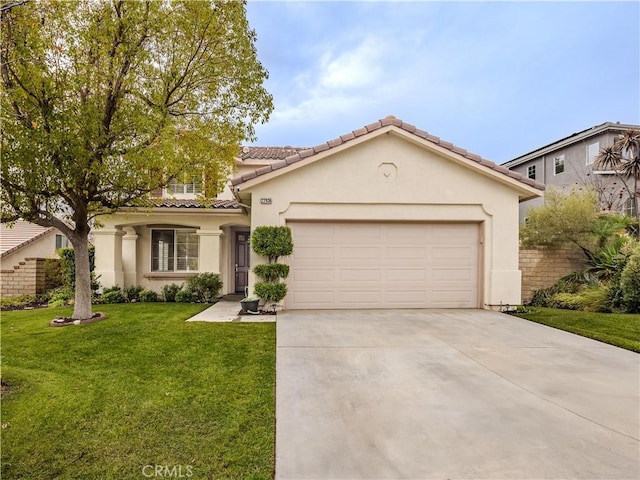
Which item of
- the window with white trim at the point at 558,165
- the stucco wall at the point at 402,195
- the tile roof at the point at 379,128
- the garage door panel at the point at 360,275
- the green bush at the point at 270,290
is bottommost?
the green bush at the point at 270,290

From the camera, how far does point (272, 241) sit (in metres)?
9.10

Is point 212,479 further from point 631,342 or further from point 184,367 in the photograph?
point 631,342

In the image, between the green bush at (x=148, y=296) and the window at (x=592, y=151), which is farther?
the window at (x=592, y=151)

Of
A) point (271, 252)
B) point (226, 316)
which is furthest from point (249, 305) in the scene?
point (271, 252)

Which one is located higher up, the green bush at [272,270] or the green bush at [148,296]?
the green bush at [272,270]

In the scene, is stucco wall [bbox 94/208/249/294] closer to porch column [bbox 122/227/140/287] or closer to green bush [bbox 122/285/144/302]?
porch column [bbox 122/227/140/287]

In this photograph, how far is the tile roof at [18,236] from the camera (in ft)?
49.5

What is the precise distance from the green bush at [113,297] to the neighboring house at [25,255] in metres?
3.29

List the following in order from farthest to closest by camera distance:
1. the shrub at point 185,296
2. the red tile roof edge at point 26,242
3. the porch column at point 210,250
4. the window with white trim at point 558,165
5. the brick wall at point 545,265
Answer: the window with white trim at point 558,165 → the red tile roof edge at point 26,242 → the porch column at point 210,250 → the shrub at point 185,296 → the brick wall at point 545,265

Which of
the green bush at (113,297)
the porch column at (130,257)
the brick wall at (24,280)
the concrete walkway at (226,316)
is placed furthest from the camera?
the brick wall at (24,280)

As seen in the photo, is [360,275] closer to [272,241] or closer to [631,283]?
[272,241]

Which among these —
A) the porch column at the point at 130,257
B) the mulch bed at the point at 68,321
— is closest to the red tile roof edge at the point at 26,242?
the porch column at the point at 130,257

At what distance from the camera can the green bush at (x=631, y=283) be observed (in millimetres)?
9062

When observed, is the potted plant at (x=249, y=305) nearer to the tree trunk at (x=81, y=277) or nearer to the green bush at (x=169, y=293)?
the tree trunk at (x=81, y=277)
